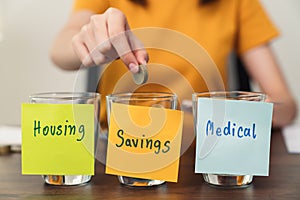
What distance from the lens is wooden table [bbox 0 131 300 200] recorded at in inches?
26.2

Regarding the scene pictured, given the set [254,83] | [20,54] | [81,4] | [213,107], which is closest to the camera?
[213,107]

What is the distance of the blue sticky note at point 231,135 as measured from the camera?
69cm

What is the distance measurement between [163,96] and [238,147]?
0.13m

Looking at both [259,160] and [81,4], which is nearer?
[259,160]

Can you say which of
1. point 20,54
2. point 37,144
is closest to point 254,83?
point 20,54

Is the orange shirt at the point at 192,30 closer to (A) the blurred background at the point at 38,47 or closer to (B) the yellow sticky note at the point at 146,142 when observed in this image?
(A) the blurred background at the point at 38,47

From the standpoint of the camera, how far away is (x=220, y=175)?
71cm

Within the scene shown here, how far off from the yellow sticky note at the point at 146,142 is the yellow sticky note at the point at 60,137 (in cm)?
4

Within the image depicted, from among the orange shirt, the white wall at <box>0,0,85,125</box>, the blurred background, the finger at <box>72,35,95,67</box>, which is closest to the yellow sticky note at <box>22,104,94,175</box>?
the finger at <box>72,35,95,67</box>

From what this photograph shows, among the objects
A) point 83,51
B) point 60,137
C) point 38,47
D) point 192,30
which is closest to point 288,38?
point 192,30

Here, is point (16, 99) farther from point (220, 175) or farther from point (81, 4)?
point (220, 175)

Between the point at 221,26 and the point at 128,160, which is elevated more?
the point at 221,26

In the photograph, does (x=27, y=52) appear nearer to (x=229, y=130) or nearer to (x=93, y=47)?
(x=93, y=47)

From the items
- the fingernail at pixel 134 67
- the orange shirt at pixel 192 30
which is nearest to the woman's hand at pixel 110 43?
the fingernail at pixel 134 67
